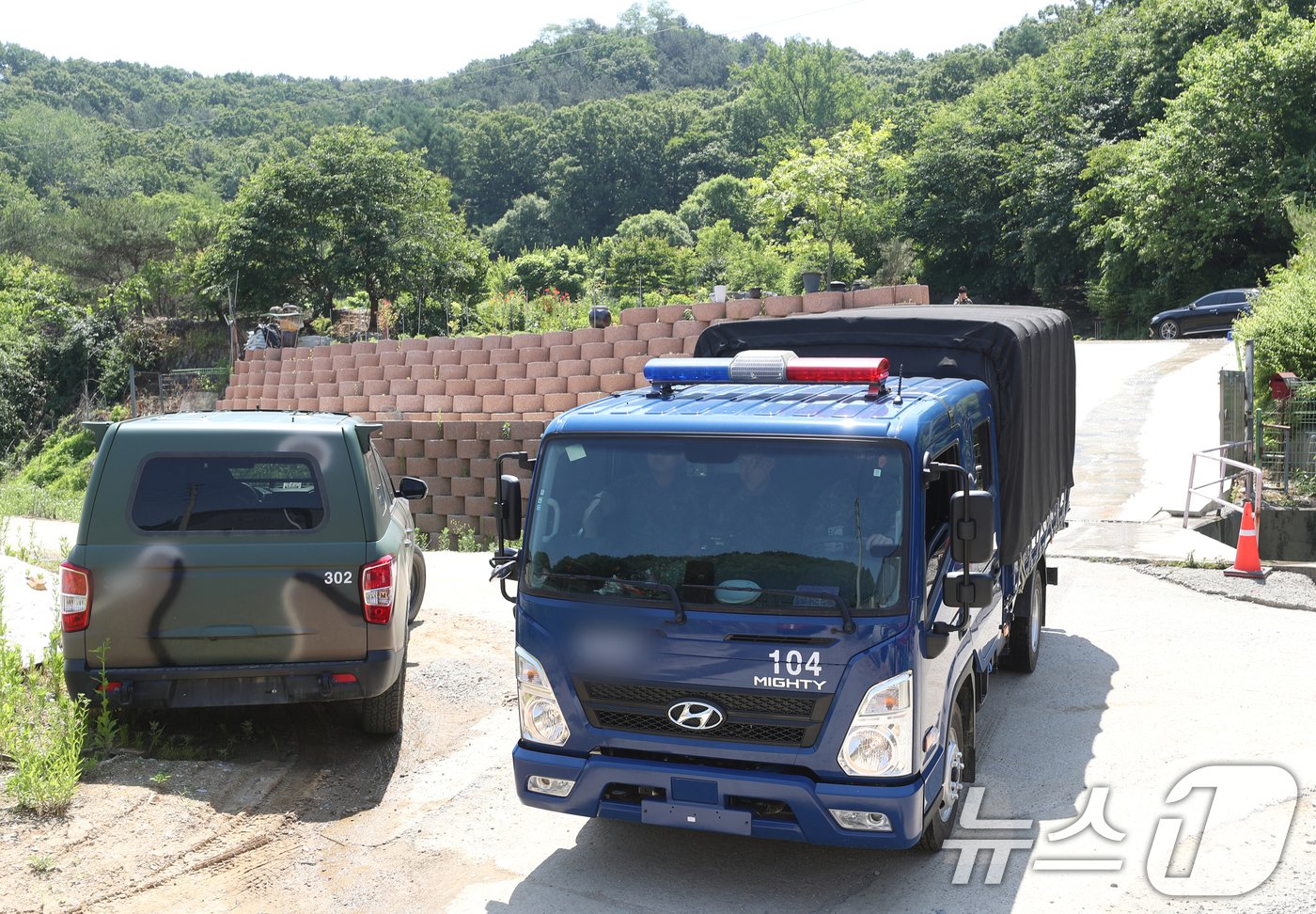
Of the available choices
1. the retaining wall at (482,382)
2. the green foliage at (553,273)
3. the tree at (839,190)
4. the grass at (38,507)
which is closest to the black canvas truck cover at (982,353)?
the retaining wall at (482,382)

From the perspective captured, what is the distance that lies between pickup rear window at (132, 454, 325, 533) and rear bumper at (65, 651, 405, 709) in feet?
2.47

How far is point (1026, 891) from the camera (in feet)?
16.9

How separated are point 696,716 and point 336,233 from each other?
39003 mm

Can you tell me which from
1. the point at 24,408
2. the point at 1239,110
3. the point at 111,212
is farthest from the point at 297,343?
the point at 111,212

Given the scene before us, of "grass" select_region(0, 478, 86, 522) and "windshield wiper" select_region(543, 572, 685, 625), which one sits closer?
"windshield wiper" select_region(543, 572, 685, 625)

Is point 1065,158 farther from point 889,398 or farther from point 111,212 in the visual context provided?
point 889,398

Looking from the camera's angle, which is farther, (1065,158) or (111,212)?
(111,212)

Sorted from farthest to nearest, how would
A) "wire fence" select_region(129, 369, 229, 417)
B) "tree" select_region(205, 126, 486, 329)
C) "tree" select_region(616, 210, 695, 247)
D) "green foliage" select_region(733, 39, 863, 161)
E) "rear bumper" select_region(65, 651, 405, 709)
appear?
"green foliage" select_region(733, 39, 863, 161) < "tree" select_region(616, 210, 695, 247) < "tree" select_region(205, 126, 486, 329) < "wire fence" select_region(129, 369, 229, 417) < "rear bumper" select_region(65, 651, 405, 709)

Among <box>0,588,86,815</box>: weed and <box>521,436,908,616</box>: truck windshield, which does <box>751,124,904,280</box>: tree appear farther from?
<box>521,436,908,616</box>: truck windshield

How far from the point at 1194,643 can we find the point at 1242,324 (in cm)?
1271

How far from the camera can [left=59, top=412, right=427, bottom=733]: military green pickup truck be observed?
20.5 feet

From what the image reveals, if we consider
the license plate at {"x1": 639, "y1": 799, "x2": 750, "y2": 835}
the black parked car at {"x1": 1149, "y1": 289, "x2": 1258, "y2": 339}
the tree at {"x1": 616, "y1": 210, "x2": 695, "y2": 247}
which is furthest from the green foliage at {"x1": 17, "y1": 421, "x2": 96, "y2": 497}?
the tree at {"x1": 616, "y1": 210, "x2": 695, "y2": 247}

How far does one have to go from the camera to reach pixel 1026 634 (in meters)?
8.46

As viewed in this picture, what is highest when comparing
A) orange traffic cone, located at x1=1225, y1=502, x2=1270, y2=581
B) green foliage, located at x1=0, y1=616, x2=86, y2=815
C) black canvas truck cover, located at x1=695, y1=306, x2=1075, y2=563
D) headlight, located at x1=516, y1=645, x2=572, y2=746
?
black canvas truck cover, located at x1=695, y1=306, x2=1075, y2=563
